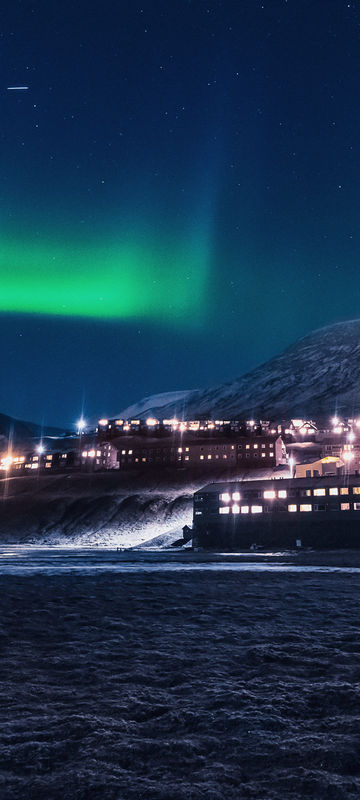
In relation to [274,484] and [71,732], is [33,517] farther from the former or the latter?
[71,732]

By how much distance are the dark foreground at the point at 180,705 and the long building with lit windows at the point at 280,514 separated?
6060cm

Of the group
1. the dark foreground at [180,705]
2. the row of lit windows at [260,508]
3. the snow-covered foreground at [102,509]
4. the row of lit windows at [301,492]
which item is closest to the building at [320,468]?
the snow-covered foreground at [102,509]

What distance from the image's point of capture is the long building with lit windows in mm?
75062

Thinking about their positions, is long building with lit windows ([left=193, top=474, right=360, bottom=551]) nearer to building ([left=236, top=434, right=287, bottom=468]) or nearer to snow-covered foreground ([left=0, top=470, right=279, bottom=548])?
snow-covered foreground ([left=0, top=470, right=279, bottom=548])

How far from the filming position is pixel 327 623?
15570 mm

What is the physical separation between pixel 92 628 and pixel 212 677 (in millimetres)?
6435

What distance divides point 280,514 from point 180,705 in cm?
7430

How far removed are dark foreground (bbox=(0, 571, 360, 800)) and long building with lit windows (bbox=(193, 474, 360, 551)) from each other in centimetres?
6060

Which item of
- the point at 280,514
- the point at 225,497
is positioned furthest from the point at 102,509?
the point at 280,514

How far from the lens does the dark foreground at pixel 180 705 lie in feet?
17.4

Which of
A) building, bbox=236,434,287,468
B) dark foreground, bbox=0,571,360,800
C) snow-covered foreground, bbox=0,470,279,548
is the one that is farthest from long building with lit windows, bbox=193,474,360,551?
dark foreground, bbox=0,571,360,800

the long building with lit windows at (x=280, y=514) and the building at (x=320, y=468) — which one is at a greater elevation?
the building at (x=320, y=468)

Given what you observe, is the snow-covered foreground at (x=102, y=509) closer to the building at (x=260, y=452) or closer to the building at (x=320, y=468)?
the building at (x=260, y=452)

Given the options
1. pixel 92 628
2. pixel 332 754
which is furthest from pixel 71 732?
pixel 92 628
